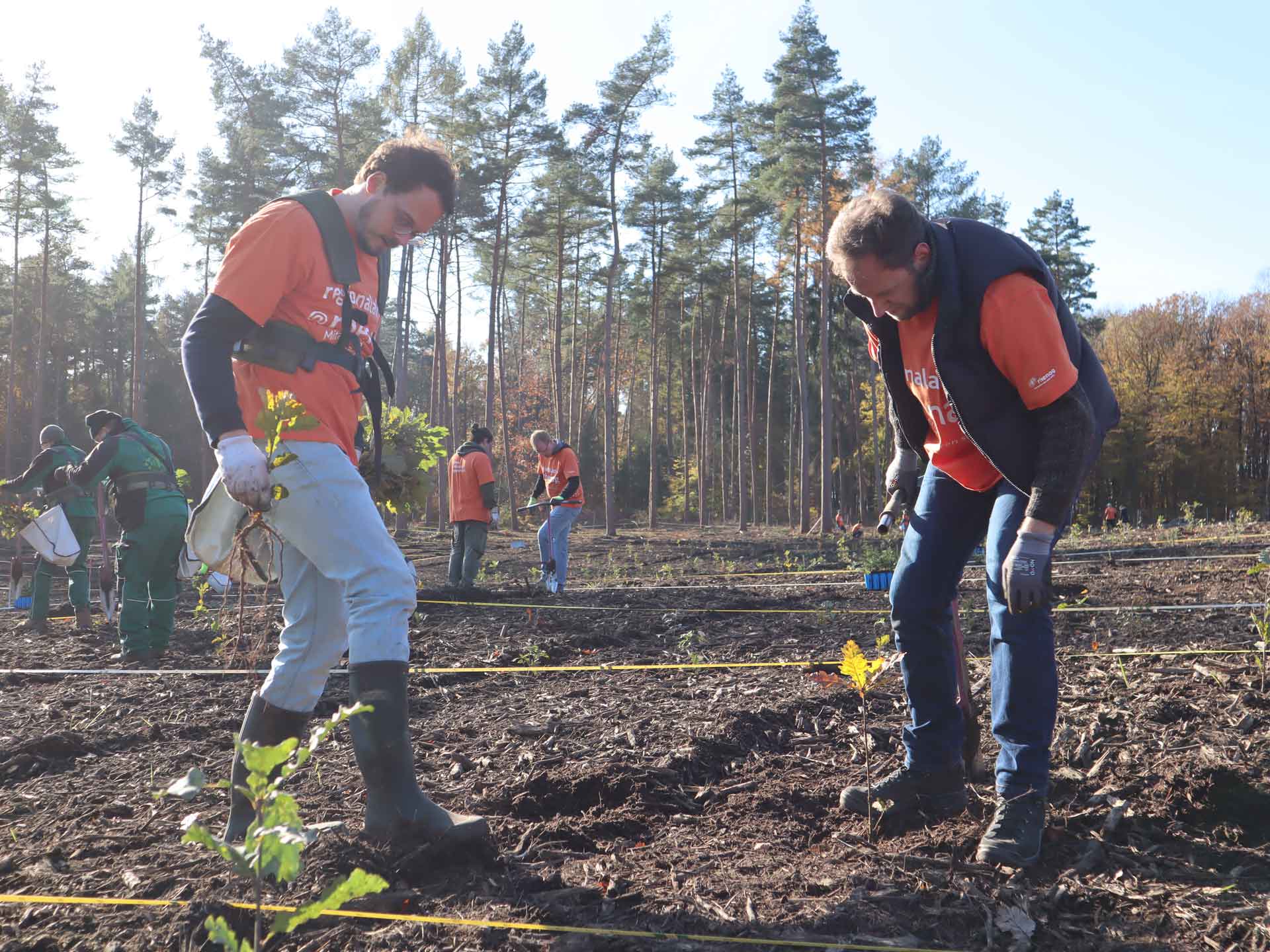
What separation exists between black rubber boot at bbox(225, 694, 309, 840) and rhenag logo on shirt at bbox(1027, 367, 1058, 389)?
2.11 m

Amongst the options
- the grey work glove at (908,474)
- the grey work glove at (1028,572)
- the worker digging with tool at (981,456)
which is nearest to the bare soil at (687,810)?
the worker digging with tool at (981,456)

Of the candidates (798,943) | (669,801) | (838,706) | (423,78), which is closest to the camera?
(798,943)

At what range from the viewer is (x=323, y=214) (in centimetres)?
264

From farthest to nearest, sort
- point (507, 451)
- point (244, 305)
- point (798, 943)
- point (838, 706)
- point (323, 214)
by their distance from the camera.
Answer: point (507, 451)
point (838, 706)
point (323, 214)
point (244, 305)
point (798, 943)

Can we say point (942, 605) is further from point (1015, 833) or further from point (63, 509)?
point (63, 509)

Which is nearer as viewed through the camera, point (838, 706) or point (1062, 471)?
point (1062, 471)

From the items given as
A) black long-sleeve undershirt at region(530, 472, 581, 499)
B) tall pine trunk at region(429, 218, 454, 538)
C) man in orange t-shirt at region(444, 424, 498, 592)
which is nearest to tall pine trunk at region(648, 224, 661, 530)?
tall pine trunk at region(429, 218, 454, 538)

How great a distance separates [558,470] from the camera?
1091 centimetres

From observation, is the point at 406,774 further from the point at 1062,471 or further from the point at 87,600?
the point at 87,600

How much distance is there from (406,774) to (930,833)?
1.43 meters

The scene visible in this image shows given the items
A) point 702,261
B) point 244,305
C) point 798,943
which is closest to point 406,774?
point 798,943

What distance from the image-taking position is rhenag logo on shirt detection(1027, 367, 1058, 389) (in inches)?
90.6

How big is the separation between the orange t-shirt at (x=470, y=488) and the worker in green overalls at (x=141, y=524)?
3542 mm

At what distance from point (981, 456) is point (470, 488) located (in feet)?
26.8
